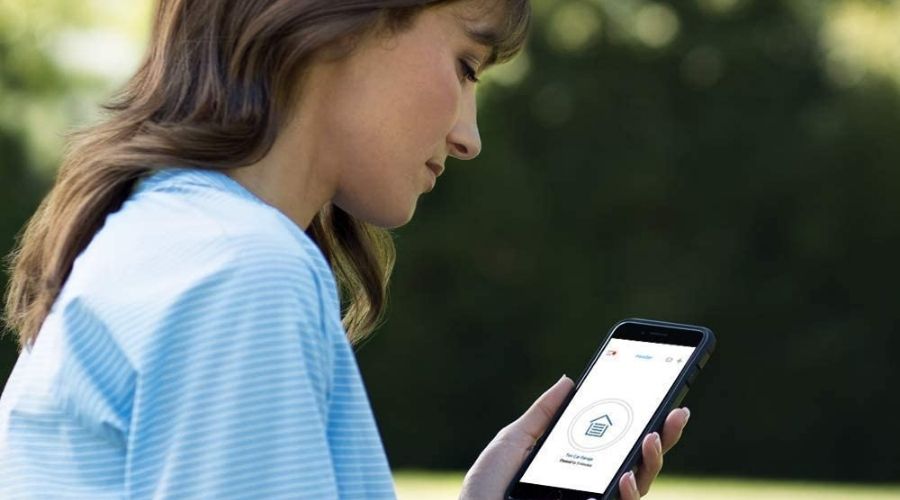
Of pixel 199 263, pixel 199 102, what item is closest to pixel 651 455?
pixel 199 102

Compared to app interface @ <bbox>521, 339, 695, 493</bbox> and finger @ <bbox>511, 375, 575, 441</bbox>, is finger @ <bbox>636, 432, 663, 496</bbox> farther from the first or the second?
finger @ <bbox>511, 375, 575, 441</bbox>

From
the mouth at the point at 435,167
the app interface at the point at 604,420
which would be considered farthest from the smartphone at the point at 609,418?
the mouth at the point at 435,167

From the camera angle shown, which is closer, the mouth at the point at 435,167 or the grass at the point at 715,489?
the mouth at the point at 435,167

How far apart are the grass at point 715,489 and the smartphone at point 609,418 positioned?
26.7 feet

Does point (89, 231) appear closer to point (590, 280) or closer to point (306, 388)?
point (306, 388)

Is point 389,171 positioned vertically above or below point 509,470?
above

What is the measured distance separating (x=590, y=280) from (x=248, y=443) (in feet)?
39.9

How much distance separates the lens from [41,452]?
4.79ft

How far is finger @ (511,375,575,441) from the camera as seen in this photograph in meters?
2.43

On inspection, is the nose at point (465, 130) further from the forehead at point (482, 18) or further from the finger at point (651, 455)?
the finger at point (651, 455)

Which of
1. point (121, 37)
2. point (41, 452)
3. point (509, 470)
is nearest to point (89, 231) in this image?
point (41, 452)

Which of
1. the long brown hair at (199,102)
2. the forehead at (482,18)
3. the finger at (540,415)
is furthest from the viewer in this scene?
the finger at (540,415)

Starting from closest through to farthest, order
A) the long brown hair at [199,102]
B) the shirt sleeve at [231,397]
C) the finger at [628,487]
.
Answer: the shirt sleeve at [231,397]
the long brown hair at [199,102]
the finger at [628,487]

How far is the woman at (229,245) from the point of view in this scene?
1329 mm
